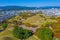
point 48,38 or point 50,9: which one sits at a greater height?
point 48,38

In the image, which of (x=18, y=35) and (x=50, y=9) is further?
(x=50, y=9)

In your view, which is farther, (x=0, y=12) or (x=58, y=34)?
(x=0, y=12)

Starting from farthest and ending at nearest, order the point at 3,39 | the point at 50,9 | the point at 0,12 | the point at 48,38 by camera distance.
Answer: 1. the point at 50,9
2. the point at 0,12
3. the point at 3,39
4. the point at 48,38

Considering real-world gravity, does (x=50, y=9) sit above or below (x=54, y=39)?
below

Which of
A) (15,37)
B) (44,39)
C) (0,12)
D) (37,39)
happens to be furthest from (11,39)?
(0,12)

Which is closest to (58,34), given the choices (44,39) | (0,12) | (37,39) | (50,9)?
(37,39)

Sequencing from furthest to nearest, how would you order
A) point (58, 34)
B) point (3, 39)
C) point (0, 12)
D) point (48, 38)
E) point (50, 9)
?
point (50, 9) < point (0, 12) < point (58, 34) < point (3, 39) < point (48, 38)

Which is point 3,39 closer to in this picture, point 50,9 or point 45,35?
point 45,35

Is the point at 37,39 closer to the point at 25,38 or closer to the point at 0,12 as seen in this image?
the point at 25,38

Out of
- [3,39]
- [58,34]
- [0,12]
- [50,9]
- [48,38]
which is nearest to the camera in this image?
[48,38]
